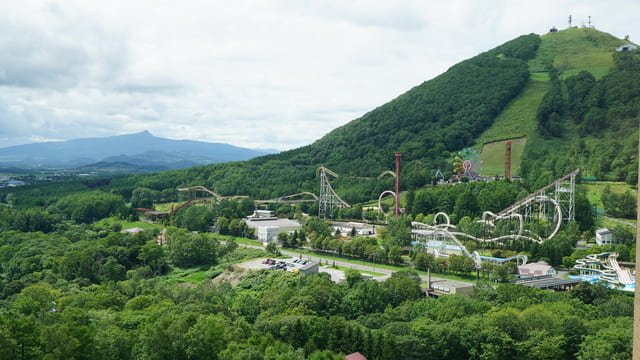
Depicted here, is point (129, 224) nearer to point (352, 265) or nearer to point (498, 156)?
point (352, 265)

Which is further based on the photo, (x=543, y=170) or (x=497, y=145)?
(x=497, y=145)

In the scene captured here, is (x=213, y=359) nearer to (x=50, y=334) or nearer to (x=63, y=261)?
(x=50, y=334)

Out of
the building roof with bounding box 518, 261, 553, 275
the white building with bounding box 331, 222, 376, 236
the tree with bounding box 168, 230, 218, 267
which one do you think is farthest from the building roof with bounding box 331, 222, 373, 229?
the building roof with bounding box 518, 261, 553, 275

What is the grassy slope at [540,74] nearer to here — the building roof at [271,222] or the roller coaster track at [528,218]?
the roller coaster track at [528,218]

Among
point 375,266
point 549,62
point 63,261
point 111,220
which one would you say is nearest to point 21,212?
point 111,220

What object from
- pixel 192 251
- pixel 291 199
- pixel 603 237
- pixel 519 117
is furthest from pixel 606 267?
pixel 519 117

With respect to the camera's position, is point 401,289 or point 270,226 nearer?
point 401,289

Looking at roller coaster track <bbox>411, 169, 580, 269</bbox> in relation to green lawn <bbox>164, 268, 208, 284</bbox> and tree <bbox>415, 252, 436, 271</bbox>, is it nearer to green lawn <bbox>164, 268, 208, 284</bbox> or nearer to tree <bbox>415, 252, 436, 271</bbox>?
tree <bbox>415, 252, 436, 271</bbox>

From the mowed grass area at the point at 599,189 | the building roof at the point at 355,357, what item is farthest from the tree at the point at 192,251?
the mowed grass area at the point at 599,189
